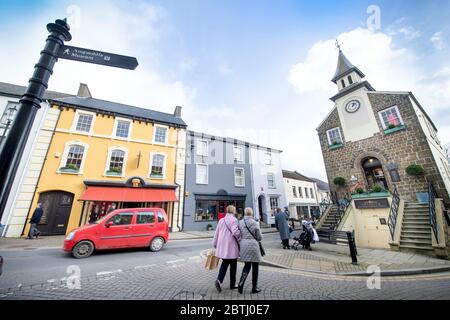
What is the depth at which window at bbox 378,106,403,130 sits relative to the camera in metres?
12.5

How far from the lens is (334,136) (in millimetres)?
15625

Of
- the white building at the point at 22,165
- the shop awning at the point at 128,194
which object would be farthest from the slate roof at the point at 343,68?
the white building at the point at 22,165

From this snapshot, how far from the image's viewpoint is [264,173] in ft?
72.3

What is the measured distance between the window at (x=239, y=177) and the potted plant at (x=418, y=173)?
1286cm

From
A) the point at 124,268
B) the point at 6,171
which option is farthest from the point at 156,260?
the point at 6,171

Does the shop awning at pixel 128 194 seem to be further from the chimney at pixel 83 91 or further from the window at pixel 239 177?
the chimney at pixel 83 91

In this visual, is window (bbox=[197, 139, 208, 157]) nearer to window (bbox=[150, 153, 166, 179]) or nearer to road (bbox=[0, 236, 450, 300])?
window (bbox=[150, 153, 166, 179])

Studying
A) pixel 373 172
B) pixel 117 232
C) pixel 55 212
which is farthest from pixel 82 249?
pixel 373 172

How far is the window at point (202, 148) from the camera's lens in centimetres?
1836

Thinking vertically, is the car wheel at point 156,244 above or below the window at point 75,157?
below

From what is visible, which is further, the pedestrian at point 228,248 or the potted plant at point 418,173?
the potted plant at point 418,173

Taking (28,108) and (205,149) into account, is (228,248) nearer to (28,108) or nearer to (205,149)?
(28,108)

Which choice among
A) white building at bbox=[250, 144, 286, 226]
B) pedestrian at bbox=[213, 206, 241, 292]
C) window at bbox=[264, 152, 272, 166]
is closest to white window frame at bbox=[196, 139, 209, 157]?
white building at bbox=[250, 144, 286, 226]
